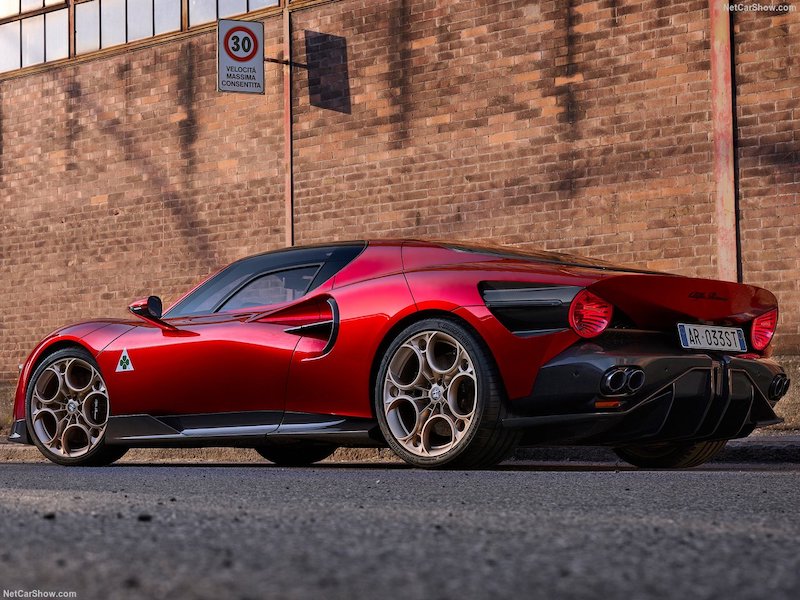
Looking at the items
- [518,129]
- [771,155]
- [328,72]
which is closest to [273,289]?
[771,155]

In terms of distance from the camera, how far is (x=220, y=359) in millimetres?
6535

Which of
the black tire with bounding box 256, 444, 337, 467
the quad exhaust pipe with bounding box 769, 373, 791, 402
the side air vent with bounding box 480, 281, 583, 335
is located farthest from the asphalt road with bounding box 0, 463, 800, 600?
the black tire with bounding box 256, 444, 337, 467

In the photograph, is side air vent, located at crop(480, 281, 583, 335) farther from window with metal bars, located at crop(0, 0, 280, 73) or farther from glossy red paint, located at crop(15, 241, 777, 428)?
window with metal bars, located at crop(0, 0, 280, 73)

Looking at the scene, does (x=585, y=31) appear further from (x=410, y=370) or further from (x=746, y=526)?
(x=746, y=526)

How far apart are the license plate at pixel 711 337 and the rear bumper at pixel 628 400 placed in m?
0.06

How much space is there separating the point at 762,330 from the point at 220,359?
2736 millimetres

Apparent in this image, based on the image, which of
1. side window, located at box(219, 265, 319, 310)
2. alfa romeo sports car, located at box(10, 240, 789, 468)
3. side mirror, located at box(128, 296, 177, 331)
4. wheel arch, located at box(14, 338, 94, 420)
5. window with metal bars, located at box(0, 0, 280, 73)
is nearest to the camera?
alfa romeo sports car, located at box(10, 240, 789, 468)

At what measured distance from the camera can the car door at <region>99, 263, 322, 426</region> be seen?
6.36 metres

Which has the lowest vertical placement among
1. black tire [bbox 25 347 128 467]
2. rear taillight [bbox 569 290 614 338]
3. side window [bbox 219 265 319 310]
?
black tire [bbox 25 347 128 467]

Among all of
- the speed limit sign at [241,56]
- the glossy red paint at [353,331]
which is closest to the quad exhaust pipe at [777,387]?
the glossy red paint at [353,331]

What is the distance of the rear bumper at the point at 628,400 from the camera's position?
5.34 m

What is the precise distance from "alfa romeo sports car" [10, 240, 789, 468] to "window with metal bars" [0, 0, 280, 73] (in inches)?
371

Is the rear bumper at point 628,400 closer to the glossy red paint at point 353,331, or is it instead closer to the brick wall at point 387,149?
the glossy red paint at point 353,331

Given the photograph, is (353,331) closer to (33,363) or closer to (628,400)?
(628,400)
